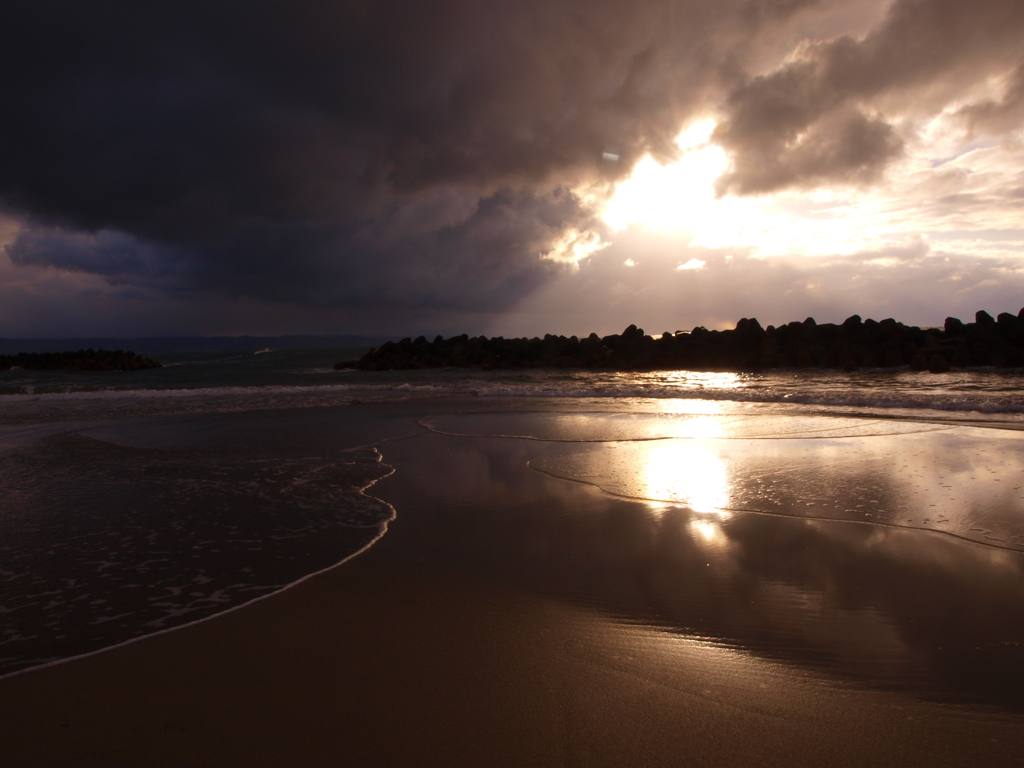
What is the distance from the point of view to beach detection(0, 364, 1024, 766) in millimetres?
2014

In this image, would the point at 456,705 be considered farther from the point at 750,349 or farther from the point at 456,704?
the point at 750,349

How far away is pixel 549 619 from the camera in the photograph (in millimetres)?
2887

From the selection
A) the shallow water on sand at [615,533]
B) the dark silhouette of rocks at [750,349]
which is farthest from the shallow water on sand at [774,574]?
the dark silhouette of rocks at [750,349]

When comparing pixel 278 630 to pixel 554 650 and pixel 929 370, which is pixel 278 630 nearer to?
pixel 554 650

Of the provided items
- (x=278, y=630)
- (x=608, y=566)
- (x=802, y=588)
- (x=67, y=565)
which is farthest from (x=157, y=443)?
(x=802, y=588)

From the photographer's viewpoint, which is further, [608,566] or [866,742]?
[608,566]

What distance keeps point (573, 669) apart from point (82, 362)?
45220mm

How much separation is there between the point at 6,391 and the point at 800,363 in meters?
28.6

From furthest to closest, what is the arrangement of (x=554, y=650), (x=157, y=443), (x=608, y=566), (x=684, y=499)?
(x=157, y=443), (x=684, y=499), (x=608, y=566), (x=554, y=650)

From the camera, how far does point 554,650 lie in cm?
259

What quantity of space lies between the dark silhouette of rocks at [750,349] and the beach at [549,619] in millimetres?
15960

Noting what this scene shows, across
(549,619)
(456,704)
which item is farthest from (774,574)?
(456,704)

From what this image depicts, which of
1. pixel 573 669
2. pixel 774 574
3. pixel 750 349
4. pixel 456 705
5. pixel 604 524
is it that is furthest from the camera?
pixel 750 349

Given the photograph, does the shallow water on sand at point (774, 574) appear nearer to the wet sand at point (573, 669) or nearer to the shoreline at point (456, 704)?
the wet sand at point (573, 669)
